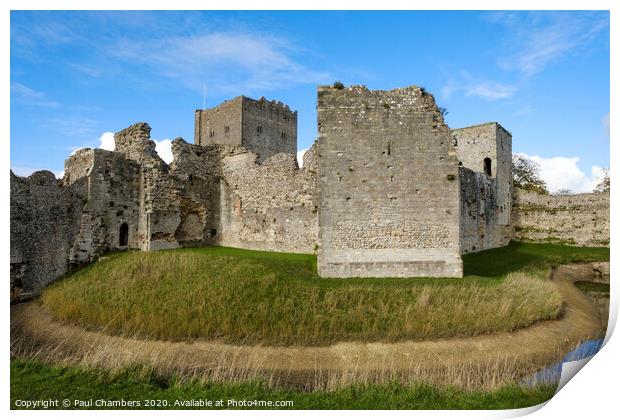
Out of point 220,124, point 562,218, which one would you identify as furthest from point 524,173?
point 220,124

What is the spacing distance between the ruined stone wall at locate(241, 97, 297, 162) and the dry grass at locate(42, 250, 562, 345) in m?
26.5

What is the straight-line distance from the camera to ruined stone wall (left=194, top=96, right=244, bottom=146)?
38938 millimetres

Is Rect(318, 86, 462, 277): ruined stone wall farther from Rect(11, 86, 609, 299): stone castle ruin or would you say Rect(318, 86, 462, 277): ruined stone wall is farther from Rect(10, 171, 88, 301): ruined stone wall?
Rect(10, 171, 88, 301): ruined stone wall

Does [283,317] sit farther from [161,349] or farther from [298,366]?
[161,349]

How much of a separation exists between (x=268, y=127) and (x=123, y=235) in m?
25.7

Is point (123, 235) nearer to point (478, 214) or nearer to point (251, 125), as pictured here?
point (478, 214)

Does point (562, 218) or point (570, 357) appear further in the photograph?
point (562, 218)

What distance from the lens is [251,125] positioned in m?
39.6

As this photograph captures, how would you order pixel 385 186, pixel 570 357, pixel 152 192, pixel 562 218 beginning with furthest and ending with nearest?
pixel 562 218, pixel 152 192, pixel 385 186, pixel 570 357

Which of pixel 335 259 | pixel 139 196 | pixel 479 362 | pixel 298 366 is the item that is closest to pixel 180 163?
pixel 139 196

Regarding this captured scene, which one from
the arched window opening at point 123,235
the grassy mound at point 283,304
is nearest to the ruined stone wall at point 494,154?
the grassy mound at point 283,304

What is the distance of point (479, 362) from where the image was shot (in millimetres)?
8844

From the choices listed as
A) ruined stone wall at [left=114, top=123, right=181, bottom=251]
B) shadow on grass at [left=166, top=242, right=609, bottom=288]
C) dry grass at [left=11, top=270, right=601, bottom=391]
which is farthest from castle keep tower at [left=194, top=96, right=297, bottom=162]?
dry grass at [left=11, top=270, right=601, bottom=391]

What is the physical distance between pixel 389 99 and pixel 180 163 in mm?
11369
